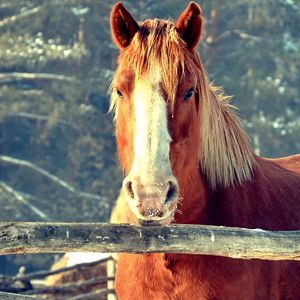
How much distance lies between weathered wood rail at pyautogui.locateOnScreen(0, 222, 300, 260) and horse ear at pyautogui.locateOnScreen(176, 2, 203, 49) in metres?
1.17

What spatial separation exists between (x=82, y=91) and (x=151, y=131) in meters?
19.9

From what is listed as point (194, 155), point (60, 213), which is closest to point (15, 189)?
point (60, 213)

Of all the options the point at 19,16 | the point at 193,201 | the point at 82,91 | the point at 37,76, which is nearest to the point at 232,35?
the point at 82,91

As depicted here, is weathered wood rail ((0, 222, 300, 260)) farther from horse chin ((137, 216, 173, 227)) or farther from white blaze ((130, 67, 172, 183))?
white blaze ((130, 67, 172, 183))

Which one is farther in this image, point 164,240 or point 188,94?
point 188,94

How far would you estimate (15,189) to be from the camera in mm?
24891

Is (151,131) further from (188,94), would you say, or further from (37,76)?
(37,76)

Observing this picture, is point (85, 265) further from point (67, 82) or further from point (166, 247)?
point (67, 82)

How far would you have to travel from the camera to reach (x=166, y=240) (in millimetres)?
4227

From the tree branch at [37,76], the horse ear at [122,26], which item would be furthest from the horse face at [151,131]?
the tree branch at [37,76]

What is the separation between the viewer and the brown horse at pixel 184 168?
4.38 metres

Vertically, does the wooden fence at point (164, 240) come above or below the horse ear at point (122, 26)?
below

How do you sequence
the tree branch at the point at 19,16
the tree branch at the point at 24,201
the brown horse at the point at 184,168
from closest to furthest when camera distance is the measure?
the brown horse at the point at 184,168 < the tree branch at the point at 24,201 < the tree branch at the point at 19,16

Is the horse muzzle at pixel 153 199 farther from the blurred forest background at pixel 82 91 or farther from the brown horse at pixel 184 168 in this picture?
the blurred forest background at pixel 82 91
